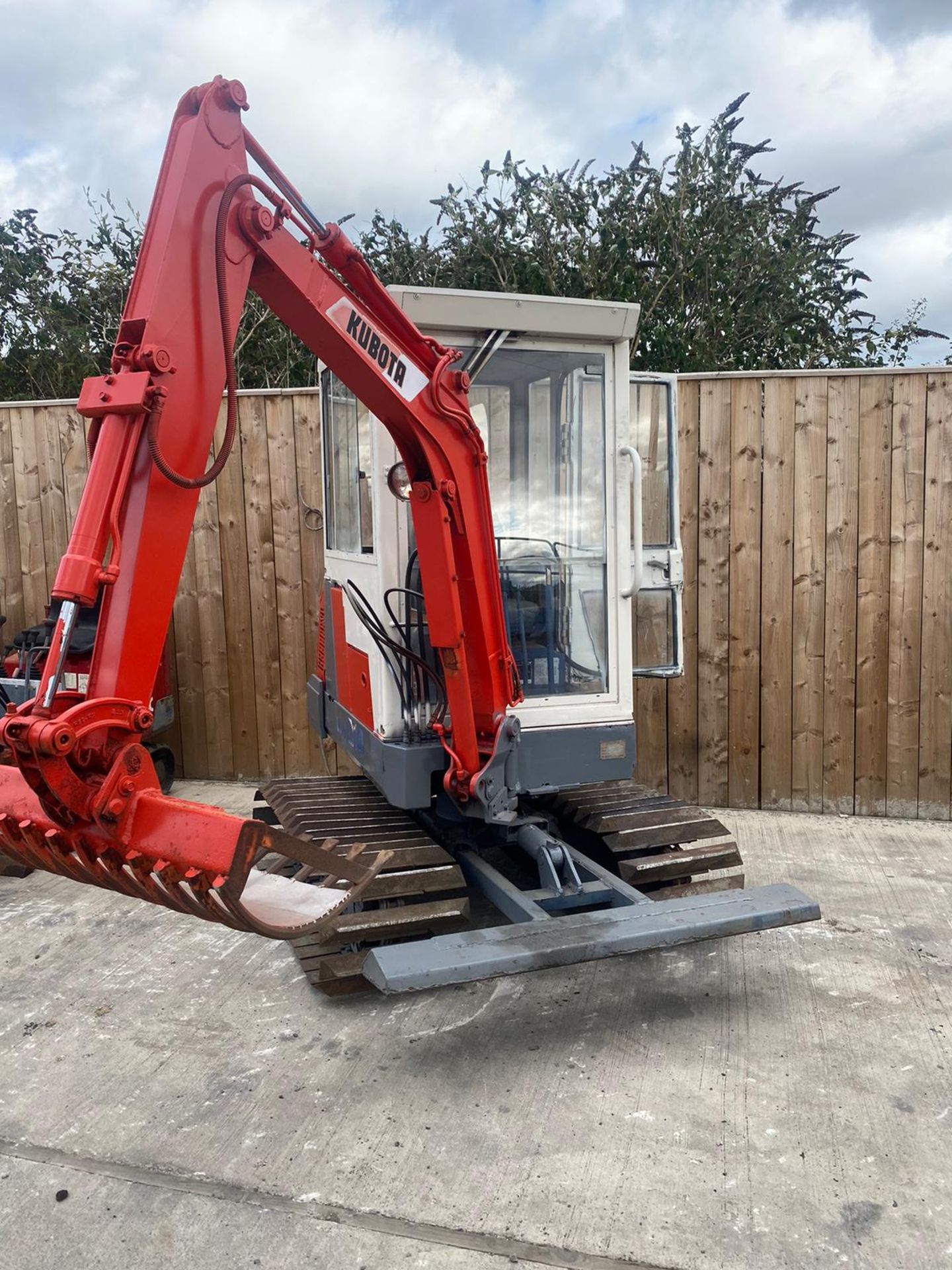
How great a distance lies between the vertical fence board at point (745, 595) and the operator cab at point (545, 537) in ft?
5.97

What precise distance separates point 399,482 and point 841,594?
3014 mm

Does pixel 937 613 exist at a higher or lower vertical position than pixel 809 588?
lower

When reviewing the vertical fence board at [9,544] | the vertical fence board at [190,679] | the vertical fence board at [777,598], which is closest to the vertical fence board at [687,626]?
the vertical fence board at [777,598]

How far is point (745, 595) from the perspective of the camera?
5.66 m

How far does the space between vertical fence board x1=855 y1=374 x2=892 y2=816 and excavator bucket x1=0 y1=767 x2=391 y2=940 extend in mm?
3828

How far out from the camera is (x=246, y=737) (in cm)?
642

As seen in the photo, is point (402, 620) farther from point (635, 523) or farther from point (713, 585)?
point (713, 585)

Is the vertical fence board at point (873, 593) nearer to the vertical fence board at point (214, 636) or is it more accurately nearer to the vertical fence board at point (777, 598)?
the vertical fence board at point (777, 598)

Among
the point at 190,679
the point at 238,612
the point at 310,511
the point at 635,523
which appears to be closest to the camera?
the point at 635,523

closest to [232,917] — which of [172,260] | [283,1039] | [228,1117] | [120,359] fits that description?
[228,1117]

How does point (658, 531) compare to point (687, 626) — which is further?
point (687, 626)

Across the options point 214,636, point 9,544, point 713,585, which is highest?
point 9,544

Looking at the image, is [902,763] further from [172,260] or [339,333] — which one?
[172,260]

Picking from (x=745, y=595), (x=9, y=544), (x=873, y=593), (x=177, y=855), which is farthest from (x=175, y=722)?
(x=873, y=593)
